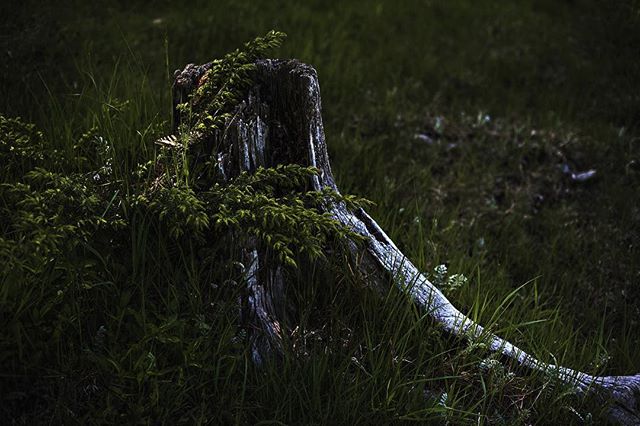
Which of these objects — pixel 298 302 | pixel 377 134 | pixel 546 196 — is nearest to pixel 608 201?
pixel 546 196

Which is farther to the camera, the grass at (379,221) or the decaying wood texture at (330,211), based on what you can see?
the decaying wood texture at (330,211)

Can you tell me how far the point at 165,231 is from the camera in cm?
274

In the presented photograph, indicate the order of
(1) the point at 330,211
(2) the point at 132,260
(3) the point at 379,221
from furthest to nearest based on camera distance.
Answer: (3) the point at 379,221 → (1) the point at 330,211 → (2) the point at 132,260

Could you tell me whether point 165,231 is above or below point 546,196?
above

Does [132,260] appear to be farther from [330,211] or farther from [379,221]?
[379,221]

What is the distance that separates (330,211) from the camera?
2.92 meters

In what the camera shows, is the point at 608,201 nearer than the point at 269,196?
No

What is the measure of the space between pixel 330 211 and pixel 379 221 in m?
1.04

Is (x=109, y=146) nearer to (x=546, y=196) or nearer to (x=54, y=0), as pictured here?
(x=54, y=0)

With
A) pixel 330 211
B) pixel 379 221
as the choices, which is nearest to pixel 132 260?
pixel 330 211

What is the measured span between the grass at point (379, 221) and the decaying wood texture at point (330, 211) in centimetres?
10

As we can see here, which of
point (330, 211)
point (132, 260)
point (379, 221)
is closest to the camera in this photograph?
point (132, 260)

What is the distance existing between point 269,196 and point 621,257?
3.19 m

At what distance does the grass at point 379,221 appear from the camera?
2373mm
